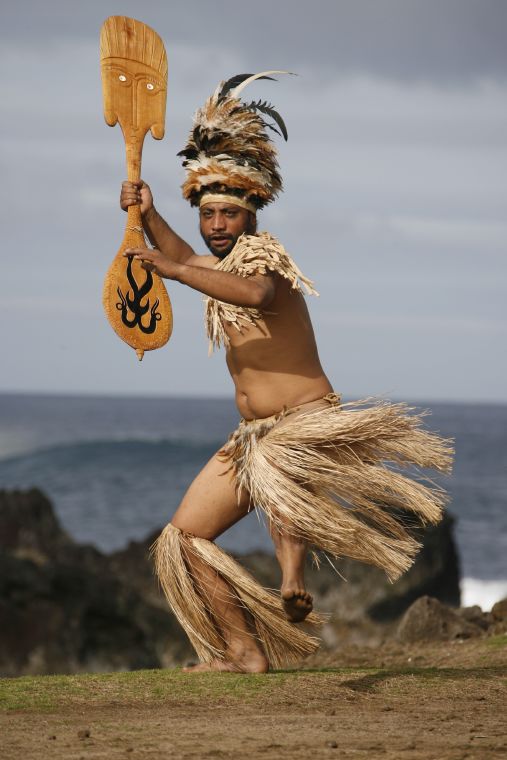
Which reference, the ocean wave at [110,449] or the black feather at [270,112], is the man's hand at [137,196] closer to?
the black feather at [270,112]

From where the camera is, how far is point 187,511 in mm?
5098

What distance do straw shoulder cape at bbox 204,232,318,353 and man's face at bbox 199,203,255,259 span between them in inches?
2.8

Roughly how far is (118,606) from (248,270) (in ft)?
19.3

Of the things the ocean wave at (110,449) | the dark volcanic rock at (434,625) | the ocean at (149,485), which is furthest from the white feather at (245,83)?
the ocean wave at (110,449)

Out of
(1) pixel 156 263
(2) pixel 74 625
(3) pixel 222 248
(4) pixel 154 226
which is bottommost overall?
(2) pixel 74 625

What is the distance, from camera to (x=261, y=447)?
4.86 metres

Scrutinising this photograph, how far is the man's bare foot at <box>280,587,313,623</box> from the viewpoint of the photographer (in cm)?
462

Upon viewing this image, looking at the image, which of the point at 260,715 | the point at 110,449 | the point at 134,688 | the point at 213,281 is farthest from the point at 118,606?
the point at 110,449

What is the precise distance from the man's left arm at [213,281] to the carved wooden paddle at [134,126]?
37 centimetres

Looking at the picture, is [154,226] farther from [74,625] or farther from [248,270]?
[74,625]

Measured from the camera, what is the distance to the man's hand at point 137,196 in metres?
5.23

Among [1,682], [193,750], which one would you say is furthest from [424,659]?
[193,750]

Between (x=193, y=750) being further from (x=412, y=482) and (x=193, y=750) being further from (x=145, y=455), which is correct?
(x=145, y=455)

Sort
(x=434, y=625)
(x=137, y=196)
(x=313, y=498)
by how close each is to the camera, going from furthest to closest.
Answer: (x=434, y=625)
(x=137, y=196)
(x=313, y=498)
